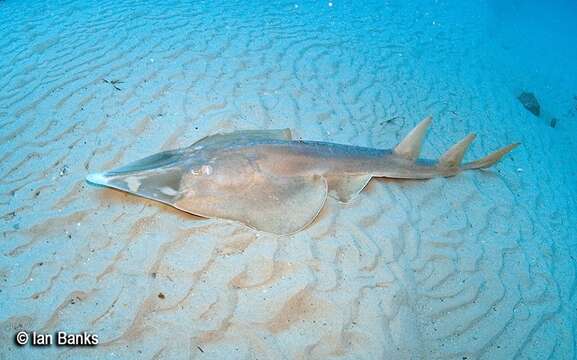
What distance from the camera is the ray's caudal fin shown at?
4352mm

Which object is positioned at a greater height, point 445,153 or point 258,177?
point 258,177

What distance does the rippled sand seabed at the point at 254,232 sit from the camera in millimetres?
2883

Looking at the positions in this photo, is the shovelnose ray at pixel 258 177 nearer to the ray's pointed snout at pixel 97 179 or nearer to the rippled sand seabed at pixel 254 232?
the ray's pointed snout at pixel 97 179

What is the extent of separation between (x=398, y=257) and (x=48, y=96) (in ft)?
19.4

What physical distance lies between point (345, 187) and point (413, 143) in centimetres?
114

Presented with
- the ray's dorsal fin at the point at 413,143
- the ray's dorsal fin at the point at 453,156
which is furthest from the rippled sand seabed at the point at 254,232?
the ray's dorsal fin at the point at 413,143

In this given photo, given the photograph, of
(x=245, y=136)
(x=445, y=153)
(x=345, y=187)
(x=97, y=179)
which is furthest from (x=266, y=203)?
(x=445, y=153)

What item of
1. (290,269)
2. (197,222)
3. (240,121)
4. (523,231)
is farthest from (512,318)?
(240,121)

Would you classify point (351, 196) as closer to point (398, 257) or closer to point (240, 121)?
point (398, 257)

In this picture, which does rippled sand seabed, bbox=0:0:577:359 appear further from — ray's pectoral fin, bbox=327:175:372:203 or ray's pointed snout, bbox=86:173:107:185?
ray's pointed snout, bbox=86:173:107:185

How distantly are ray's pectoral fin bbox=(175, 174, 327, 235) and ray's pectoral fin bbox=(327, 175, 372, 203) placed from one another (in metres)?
0.34

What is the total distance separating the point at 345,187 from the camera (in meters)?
4.10

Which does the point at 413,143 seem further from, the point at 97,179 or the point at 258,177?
the point at 97,179

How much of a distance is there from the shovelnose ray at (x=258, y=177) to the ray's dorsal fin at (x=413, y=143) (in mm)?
13
